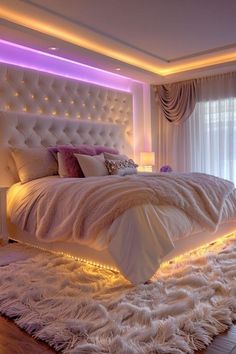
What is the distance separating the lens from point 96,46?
13.8ft

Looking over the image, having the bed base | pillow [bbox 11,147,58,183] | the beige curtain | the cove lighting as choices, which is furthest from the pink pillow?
the beige curtain

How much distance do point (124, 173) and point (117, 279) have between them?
1670mm

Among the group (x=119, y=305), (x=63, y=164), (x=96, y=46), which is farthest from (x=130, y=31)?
(x=119, y=305)

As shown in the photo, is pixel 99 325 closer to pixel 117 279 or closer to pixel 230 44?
pixel 117 279

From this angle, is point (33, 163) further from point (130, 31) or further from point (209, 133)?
point (209, 133)

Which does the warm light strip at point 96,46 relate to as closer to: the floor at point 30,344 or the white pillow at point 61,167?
the white pillow at point 61,167

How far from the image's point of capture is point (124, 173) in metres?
3.80

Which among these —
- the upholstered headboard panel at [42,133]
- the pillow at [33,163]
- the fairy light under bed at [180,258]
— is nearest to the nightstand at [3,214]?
the fairy light under bed at [180,258]

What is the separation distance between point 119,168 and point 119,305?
2.08 metres

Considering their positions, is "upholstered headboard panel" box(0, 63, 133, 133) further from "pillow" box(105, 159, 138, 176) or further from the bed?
"pillow" box(105, 159, 138, 176)

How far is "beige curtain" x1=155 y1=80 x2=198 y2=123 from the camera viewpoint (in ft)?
17.5

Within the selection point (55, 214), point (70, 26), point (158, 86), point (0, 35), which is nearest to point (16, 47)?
point (0, 35)

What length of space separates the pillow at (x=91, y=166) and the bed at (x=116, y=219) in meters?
0.51

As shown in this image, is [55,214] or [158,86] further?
[158,86]
